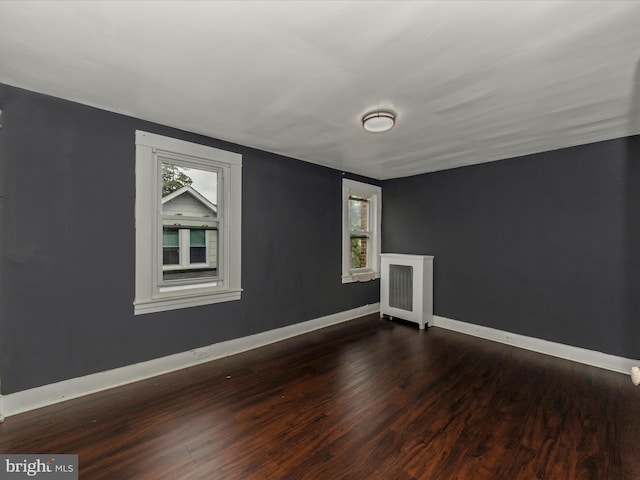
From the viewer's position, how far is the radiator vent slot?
4430 mm

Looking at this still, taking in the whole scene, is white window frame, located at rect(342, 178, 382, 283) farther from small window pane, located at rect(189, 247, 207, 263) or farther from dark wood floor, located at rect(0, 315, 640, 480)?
→ small window pane, located at rect(189, 247, 207, 263)

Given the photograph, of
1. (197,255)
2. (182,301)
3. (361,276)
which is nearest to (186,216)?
(182,301)

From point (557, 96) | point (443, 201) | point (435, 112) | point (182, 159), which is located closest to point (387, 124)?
point (435, 112)

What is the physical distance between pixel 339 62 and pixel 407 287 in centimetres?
354

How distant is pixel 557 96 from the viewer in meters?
2.12

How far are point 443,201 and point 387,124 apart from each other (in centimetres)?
240

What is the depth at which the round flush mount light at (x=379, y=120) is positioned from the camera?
240 cm

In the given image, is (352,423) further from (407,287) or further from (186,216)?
(407,287)

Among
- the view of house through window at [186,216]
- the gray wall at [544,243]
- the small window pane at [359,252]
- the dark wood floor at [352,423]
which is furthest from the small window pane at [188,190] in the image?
the gray wall at [544,243]

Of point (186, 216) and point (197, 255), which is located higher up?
point (186, 216)

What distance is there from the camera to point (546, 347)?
11.1 ft

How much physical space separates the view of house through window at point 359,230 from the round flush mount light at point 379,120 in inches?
91.7

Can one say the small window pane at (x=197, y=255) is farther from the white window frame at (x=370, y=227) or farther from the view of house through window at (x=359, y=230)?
the view of house through window at (x=359, y=230)

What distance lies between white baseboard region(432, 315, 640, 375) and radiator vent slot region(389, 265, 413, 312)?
53 centimetres
